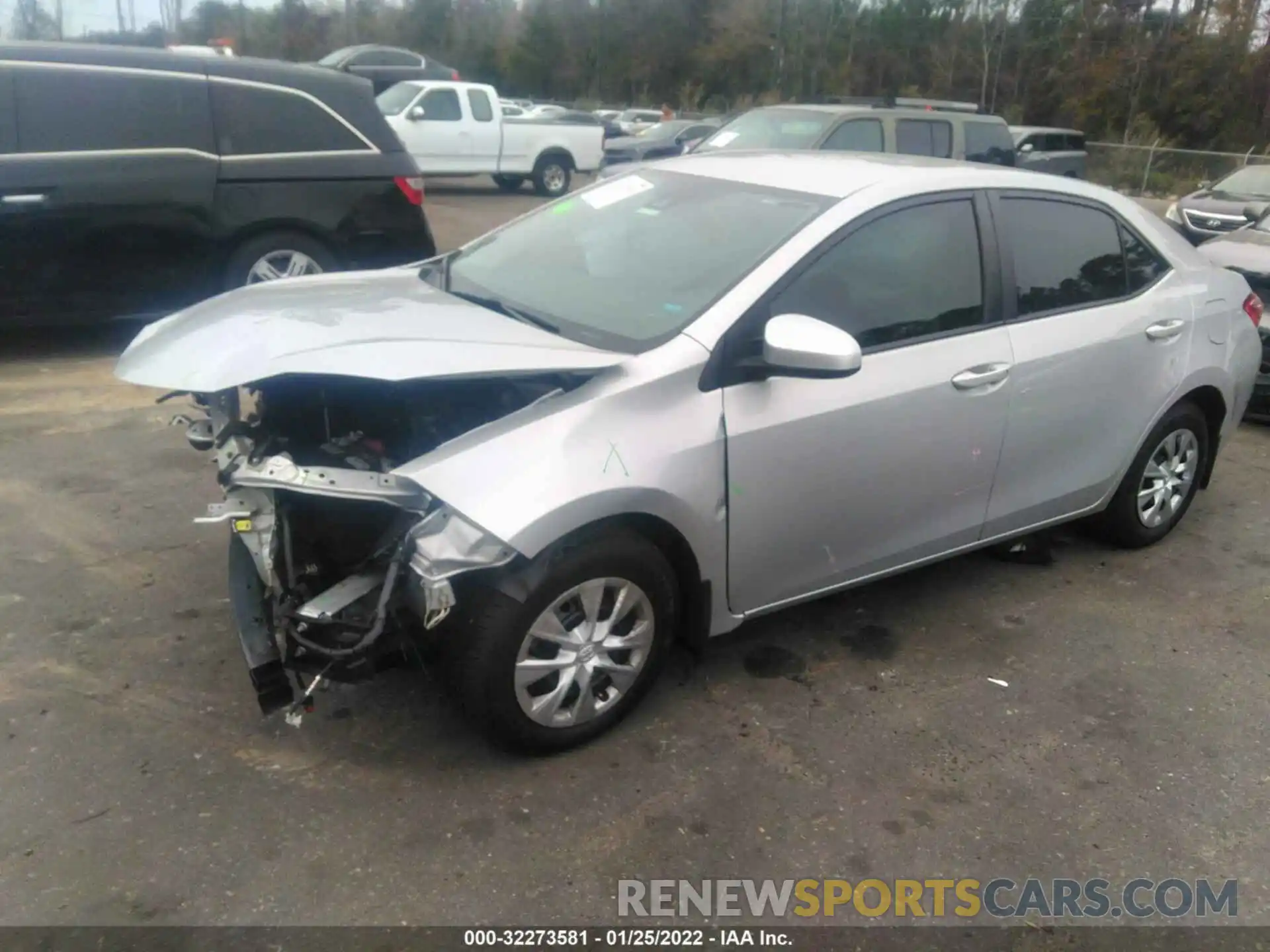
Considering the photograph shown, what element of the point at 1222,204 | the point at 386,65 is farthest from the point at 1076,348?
the point at 386,65

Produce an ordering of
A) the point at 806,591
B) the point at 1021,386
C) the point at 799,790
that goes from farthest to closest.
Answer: the point at 1021,386 < the point at 806,591 < the point at 799,790

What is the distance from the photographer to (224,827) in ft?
9.08

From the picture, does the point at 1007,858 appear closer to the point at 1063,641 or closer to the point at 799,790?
the point at 799,790

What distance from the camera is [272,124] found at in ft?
22.8

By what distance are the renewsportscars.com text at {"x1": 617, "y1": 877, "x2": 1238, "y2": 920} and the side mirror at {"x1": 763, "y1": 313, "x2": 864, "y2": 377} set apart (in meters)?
1.39

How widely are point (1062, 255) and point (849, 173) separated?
39.1 inches

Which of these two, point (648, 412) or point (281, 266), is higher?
point (648, 412)

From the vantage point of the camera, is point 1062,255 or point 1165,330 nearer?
point 1062,255

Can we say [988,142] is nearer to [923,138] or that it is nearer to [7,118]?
[923,138]

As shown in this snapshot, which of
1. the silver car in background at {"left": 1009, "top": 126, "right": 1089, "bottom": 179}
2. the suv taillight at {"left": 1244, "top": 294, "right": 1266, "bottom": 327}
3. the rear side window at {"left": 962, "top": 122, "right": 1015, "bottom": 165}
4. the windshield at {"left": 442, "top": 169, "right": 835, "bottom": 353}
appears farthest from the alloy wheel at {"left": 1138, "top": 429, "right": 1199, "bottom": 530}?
the silver car in background at {"left": 1009, "top": 126, "right": 1089, "bottom": 179}

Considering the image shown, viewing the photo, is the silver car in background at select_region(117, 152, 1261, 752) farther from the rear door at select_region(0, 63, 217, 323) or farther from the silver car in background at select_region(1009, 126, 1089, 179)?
the silver car in background at select_region(1009, 126, 1089, 179)

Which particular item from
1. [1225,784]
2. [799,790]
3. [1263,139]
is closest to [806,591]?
[799,790]

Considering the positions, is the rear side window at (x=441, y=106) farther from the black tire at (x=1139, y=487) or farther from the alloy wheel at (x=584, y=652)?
the alloy wheel at (x=584, y=652)

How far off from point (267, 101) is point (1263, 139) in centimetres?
3828
